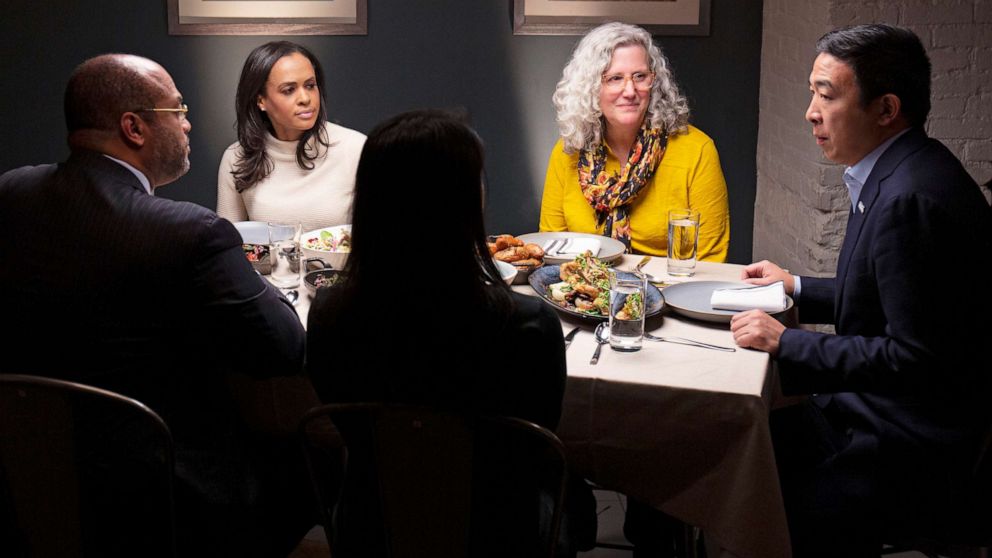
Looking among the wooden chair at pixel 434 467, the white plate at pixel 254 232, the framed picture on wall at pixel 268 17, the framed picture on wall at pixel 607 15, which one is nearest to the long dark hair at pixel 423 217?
the wooden chair at pixel 434 467

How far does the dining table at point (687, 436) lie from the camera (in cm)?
165

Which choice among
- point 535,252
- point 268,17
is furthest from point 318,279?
point 268,17

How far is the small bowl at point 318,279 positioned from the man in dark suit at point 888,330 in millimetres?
941

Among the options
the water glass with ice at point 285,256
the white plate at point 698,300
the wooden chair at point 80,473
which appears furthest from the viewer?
the water glass with ice at point 285,256

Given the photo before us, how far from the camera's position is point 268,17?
13.1 feet

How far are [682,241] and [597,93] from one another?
0.98 m

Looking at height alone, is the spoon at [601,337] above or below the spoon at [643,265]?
below

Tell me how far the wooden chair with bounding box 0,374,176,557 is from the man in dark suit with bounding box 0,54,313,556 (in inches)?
1.6

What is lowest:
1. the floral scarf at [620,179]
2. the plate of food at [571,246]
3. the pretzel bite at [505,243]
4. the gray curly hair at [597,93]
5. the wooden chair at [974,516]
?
the wooden chair at [974,516]

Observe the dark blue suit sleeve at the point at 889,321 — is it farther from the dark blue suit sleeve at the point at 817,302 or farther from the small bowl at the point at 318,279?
the small bowl at the point at 318,279

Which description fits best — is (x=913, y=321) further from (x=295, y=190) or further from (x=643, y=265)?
(x=295, y=190)

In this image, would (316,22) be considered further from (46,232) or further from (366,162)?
(366,162)

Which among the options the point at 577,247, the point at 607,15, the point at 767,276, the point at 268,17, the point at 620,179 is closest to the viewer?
the point at 767,276

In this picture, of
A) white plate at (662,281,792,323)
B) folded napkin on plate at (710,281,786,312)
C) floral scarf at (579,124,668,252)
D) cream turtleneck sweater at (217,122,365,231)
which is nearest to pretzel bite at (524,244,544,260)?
white plate at (662,281,792,323)
